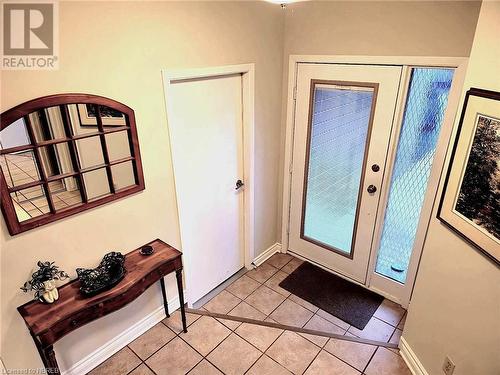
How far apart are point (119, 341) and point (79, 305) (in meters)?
0.72

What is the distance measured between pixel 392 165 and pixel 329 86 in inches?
33.2

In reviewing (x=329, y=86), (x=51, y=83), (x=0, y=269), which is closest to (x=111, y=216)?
(x=0, y=269)

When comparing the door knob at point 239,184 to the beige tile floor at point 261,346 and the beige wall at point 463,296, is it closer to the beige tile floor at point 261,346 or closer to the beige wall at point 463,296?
the beige tile floor at point 261,346

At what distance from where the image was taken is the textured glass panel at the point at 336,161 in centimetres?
262

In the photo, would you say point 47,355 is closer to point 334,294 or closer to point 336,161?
point 334,294

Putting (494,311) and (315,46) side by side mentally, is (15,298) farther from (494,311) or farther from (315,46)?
(315,46)

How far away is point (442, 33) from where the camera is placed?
2020 mm

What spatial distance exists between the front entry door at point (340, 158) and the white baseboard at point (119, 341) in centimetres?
153

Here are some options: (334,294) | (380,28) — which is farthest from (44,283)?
(380,28)

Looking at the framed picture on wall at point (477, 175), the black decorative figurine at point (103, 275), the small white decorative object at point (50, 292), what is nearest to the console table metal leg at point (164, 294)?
the black decorative figurine at point (103, 275)

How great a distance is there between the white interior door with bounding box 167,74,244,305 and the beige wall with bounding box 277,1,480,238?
0.70 meters

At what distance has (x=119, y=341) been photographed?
89.7 inches

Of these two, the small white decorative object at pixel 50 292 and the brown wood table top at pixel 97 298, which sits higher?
the small white decorative object at pixel 50 292

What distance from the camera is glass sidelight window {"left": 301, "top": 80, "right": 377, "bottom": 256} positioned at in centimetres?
260
